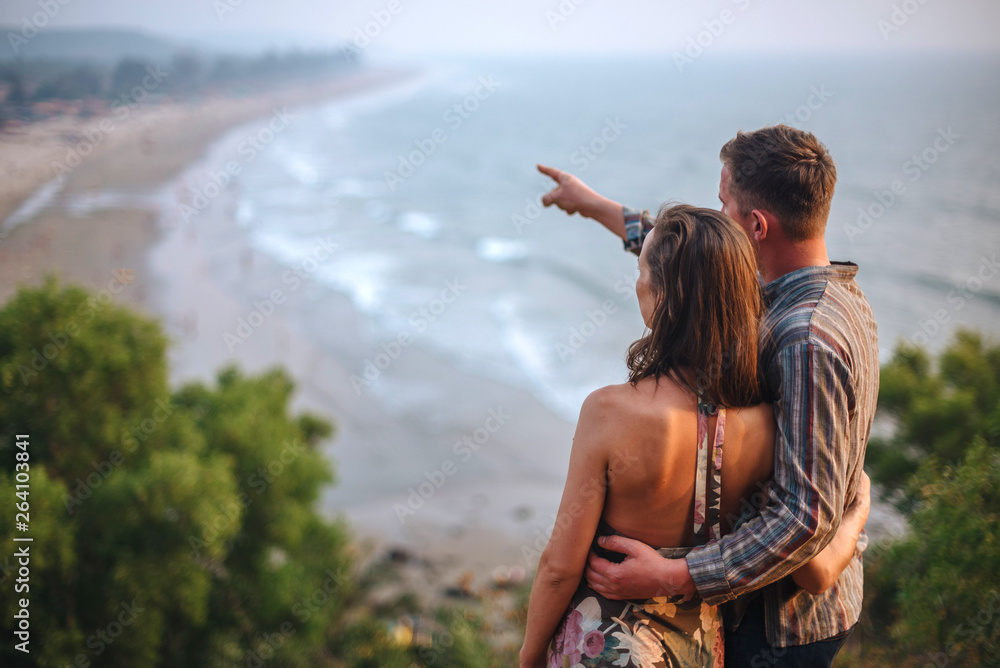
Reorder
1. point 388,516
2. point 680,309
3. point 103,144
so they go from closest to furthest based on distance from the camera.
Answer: point 680,309, point 388,516, point 103,144

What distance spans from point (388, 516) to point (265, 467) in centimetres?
518

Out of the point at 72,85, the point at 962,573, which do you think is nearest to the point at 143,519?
the point at 962,573

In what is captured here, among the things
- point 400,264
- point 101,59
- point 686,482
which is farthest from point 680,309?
point 101,59

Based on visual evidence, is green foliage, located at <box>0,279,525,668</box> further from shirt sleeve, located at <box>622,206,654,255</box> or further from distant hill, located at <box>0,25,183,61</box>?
distant hill, located at <box>0,25,183,61</box>

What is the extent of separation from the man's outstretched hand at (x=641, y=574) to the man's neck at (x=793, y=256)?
0.87m

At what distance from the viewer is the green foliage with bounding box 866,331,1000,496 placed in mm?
8271

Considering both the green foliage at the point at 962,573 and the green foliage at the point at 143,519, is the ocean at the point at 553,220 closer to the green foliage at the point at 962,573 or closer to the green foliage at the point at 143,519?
the green foliage at the point at 143,519

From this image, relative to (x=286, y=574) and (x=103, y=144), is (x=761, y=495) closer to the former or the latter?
(x=286, y=574)

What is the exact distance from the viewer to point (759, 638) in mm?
1910

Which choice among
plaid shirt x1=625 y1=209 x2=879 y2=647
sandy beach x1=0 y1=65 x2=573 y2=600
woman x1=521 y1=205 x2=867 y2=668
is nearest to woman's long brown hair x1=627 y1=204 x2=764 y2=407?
woman x1=521 y1=205 x2=867 y2=668

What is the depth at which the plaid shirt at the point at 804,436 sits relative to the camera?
1.63m

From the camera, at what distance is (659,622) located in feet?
5.77

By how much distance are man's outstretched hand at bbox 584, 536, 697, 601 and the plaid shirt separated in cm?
4

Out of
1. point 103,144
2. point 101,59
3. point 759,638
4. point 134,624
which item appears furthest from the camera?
point 101,59
